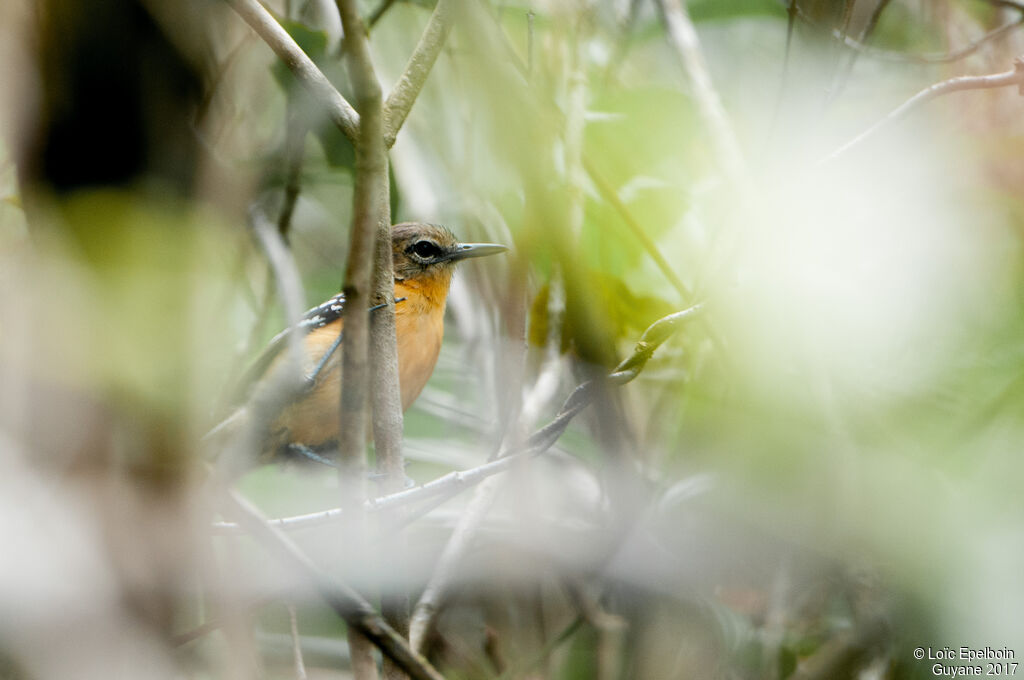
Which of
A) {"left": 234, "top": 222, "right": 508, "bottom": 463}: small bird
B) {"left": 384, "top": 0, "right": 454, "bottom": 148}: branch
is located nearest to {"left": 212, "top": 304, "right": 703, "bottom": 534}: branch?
{"left": 234, "top": 222, "right": 508, "bottom": 463}: small bird

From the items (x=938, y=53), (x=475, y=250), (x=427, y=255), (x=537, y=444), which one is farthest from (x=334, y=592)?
(x=938, y=53)

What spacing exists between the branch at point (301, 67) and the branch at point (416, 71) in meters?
0.04

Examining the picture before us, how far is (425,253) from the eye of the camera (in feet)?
6.47

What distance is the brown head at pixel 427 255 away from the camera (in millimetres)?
1891

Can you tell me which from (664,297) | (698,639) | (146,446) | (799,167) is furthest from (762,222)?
(698,639)

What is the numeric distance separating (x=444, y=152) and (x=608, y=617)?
1178 mm

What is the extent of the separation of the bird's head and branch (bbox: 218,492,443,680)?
3.42 feet

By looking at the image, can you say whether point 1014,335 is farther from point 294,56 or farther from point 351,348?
point 294,56

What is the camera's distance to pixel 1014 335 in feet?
3.48

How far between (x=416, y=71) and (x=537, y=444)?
50 cm

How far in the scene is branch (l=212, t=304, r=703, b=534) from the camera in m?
0.99

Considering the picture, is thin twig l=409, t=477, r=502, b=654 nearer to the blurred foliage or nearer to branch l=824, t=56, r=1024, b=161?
the blurred foliage

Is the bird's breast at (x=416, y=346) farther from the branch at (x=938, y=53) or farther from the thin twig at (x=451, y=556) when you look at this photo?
the branch at (x=938, y=53)

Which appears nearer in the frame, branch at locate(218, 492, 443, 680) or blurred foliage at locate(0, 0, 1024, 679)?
branch at locate(218, 492, 443, 680)
